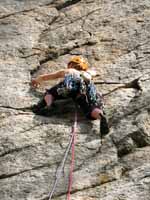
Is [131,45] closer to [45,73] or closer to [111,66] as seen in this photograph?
[111,66]

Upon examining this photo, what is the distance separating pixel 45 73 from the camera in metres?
15.1

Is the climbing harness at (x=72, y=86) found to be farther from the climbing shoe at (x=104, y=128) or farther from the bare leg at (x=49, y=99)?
the climbing shoe at (x=104, y=128)

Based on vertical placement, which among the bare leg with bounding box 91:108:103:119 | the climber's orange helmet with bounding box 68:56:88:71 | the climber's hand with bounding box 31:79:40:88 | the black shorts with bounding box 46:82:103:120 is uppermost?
the climber's orange helmet with bounding box 68:56:88:71

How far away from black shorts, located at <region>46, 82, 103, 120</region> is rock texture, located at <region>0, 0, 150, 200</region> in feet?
0.78

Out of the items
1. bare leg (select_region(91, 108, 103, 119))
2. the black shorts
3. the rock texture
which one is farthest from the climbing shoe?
the black shorts

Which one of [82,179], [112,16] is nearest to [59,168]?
[82,179]

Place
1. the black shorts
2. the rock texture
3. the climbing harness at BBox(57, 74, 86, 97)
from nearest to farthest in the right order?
the rock texture → the black shorts → the climbing harness at BBox(57, 74, 86, 97)

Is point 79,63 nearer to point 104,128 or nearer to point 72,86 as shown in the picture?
point 72,86

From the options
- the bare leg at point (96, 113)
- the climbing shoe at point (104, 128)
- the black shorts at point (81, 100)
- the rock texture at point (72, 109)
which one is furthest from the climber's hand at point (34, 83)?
the climbing shoe at point (104, 128)

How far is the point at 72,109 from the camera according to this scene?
13.8 metres

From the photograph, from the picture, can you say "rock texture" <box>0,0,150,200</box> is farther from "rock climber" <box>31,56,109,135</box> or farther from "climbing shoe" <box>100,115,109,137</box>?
"rock climber" <box>31,56,109,135</box>

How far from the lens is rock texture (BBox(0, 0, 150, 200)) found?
11.9 m

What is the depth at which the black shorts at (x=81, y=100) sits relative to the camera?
13.4 meters

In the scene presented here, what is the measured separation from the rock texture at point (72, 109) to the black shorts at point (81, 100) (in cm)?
24
